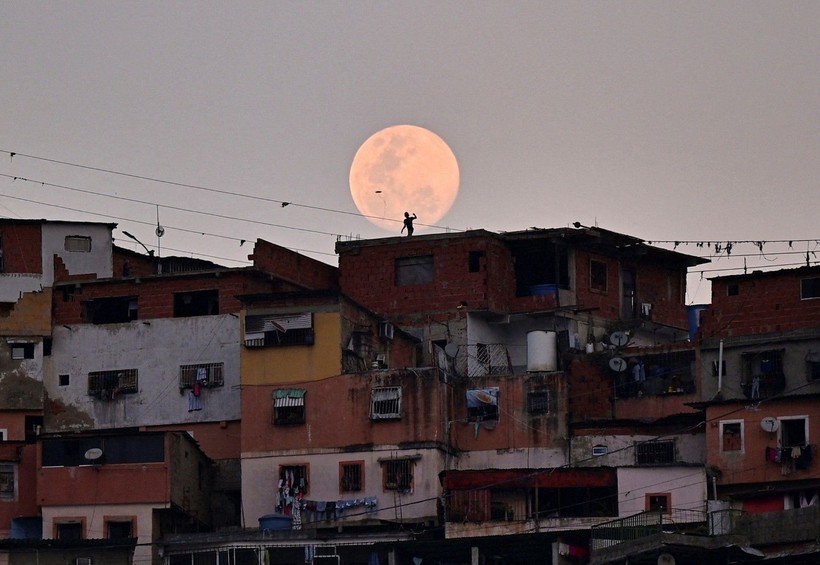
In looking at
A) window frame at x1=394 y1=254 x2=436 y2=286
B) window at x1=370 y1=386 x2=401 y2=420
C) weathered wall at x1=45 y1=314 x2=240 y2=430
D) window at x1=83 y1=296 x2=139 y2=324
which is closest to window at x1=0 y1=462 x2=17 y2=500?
weathered wall at x1=45 y1=314 x2=240 y2=430

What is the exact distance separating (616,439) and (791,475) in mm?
6661

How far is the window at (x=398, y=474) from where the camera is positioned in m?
63.7

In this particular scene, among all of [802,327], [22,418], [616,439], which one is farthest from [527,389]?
[22,418]

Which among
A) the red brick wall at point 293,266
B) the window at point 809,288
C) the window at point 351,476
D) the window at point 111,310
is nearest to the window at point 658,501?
the window at point 809,288

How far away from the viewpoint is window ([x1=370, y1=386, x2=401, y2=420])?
64.2 metres

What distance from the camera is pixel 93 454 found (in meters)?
63.9

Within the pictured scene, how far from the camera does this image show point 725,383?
2566 inches

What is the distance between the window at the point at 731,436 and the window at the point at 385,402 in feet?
33.1

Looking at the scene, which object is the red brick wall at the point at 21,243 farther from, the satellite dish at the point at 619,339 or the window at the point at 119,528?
the satellite dish at the point at 619,339

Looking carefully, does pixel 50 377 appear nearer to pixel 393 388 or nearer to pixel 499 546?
pixel 393 388

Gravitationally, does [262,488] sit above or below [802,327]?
below

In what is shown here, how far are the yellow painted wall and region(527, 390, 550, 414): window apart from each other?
6323mm

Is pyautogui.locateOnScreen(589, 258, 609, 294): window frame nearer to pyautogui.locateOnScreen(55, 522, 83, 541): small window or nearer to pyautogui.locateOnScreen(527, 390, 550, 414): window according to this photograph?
pyautogui.locateOnScreen(527, 390, 550, 414): window

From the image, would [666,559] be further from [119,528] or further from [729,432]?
[119,528]
